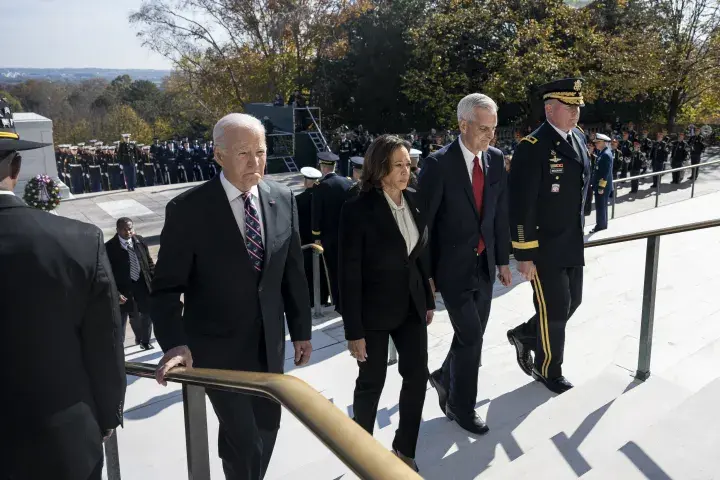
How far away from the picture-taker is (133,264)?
21.8ft

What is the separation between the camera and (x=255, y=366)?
274 centimetres

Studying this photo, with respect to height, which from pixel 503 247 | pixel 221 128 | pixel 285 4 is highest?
pixel 285 4

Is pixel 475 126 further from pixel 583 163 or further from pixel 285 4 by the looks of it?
pixel 285 4

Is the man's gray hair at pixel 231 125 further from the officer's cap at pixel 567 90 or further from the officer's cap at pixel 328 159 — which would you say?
the officer's cap at pixel 328 159

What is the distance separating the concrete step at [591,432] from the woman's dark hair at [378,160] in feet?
4.88

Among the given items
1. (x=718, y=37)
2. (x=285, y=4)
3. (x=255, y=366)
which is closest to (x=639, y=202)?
(x=255, y=366)

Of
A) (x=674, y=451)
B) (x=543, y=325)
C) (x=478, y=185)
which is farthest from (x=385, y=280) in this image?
(x=674, y=451)

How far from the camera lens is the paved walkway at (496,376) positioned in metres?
3.38

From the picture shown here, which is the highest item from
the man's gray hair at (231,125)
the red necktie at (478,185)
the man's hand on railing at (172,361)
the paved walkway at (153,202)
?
the man's gray hair at (231,125)

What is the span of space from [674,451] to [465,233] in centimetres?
163

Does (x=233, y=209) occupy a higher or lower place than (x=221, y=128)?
lower

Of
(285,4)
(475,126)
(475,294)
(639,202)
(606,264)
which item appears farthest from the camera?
(285,4)

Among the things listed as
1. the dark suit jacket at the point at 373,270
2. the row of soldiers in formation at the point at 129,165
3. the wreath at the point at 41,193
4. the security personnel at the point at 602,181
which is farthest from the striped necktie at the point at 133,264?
the row of soldiers in formation at the point at 129,165

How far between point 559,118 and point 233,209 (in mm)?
2276
